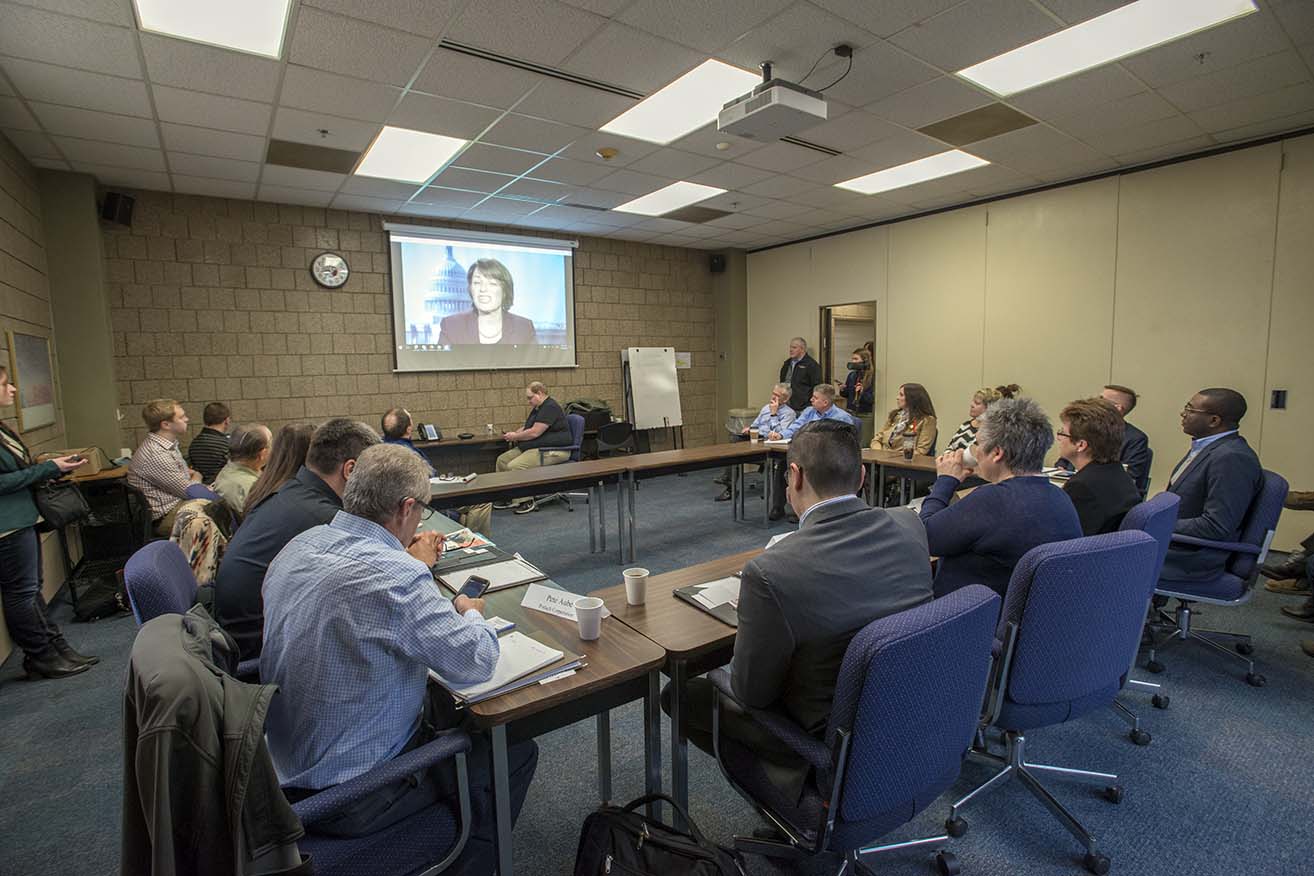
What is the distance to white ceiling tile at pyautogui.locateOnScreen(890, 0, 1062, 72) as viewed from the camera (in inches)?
110

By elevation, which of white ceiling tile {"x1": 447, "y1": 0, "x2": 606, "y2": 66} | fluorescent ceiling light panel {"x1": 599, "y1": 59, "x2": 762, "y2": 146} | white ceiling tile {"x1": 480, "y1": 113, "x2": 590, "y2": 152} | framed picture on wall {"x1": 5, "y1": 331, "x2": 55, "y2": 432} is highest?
fluorescent ceiling light panel {"x1": 599, "y1": 59, "x2": 762, "y2": 146}

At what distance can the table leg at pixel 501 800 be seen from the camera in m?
1.37

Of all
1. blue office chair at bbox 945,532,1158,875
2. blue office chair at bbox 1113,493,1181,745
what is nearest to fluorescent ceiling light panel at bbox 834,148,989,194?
blue office chair at bbox 1113,493,1181,745

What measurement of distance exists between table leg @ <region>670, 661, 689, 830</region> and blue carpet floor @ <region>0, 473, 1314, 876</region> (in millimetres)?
361

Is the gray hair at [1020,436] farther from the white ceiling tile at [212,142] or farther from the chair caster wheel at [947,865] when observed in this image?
the white ceiling tile at [212,142]

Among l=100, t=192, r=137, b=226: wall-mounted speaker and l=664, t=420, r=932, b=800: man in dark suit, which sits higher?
l=100, t=192, r=137, b=226: wall-mounted speaker

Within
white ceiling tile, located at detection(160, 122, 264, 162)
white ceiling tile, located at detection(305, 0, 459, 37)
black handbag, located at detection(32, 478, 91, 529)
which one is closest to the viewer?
white ceiling tile, located at detection(305, 0, 459, 37)

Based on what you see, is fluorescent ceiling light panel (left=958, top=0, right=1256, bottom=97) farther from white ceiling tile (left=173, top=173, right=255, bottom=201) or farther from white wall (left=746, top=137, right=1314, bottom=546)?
white ceiling tile (left=173, top=173, right=255, bottom=201)

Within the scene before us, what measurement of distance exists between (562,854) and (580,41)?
10.8ft

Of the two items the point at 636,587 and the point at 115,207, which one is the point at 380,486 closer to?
the point at 636,587

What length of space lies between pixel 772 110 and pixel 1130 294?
3861 millimetres

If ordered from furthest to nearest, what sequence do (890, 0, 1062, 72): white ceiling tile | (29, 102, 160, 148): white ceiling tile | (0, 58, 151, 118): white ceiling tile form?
(29, 102, 160, 148): white ceiling tile, (0, 58, 151, 118): white ceiling tile, (890, 0, 1062, 72): white ceiling tile

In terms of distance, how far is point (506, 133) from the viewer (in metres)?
4.18

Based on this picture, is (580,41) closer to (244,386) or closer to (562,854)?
(562,854)
